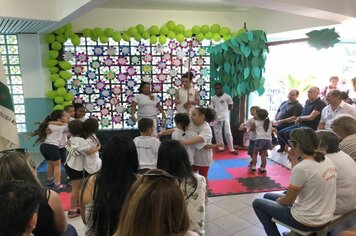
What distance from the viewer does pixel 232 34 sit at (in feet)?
20.5

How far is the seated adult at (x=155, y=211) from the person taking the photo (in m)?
1.03

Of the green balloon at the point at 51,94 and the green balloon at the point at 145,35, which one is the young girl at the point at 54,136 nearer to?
the green balloon at the point at 51,94

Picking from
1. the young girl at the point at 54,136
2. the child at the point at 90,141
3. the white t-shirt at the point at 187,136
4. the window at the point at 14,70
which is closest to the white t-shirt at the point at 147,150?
the white t-shirt at the point at 187,136

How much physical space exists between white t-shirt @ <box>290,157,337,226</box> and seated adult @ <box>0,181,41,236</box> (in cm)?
169

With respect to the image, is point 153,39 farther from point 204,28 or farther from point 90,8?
point 90,8

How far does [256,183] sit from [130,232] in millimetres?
3467

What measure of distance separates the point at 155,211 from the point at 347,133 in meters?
2.49

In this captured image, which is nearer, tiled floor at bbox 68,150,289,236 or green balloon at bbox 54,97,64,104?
tiled floor at bbox 68,150,289,236

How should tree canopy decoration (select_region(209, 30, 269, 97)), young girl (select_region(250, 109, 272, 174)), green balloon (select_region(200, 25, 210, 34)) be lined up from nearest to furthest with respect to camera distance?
young girl (select_region(250, 109, 272, 174)) → tree canopy decoration (select_region(209, 30, 269, 97)) → green balloon (select_region(200, 25, 210, 34))

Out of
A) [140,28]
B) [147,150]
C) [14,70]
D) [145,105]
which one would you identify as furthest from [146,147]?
[14,70]

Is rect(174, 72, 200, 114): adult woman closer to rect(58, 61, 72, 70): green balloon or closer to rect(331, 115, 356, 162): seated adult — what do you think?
rect(58, 61, 72, 70): green balloon

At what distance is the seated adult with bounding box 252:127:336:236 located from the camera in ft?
6.81

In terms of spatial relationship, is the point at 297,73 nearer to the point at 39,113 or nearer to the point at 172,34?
the point at 172,34

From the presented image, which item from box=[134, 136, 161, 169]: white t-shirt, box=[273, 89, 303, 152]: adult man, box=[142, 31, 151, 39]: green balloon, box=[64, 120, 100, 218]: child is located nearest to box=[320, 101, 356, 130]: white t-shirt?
box=[273, 89, 303, 152]: adult man
